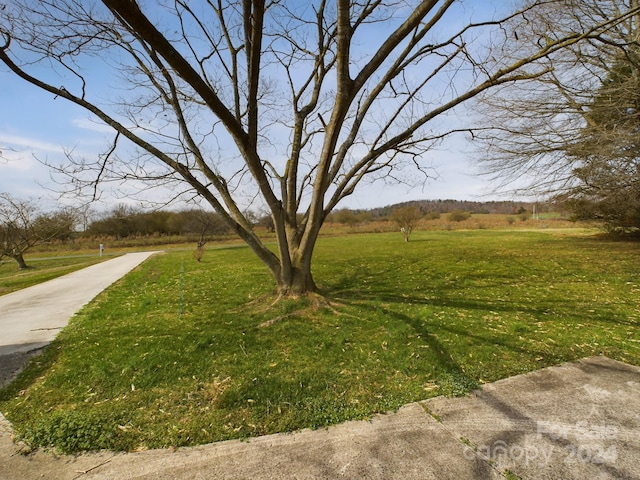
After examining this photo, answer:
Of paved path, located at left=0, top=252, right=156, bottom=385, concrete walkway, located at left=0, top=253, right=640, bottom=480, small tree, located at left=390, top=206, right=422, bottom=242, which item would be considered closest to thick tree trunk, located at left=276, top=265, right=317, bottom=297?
concrete walkway, located at left=0, top=253, right=640, bottom=480

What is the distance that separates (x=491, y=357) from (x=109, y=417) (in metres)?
3.80

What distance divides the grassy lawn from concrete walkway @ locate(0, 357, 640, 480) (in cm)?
15

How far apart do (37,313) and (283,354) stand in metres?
5.93

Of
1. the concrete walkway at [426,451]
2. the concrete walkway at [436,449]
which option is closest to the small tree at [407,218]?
the concrete walkway at [436,449]

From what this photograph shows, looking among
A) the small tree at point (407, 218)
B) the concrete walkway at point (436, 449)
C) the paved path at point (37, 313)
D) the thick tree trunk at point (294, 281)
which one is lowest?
the concrete walkway at point (436, 449)

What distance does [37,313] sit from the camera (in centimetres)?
617

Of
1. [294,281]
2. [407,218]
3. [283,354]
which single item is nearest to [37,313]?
[294,281]

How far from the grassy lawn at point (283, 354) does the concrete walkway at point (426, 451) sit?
147 mm

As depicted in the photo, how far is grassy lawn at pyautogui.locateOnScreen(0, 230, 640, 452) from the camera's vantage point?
2.46m

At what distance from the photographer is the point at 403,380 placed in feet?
9.68

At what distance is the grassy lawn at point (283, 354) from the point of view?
2.46m

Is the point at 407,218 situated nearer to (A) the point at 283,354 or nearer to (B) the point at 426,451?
(A) the point at 283,354

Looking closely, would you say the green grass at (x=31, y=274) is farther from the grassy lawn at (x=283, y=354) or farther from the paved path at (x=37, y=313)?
the grassy lawn at (x=283, y=354)

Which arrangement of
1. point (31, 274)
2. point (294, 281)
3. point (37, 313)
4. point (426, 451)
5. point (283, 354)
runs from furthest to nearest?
point (31, 274)
point (37, 313)
point (294, 281)
point (283, 354)
point (426, 451)
